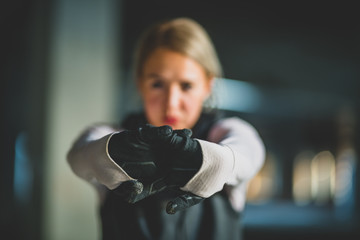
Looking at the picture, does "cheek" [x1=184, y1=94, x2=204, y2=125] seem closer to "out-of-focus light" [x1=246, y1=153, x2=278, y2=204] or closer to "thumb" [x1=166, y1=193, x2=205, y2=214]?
"thumb" [x1=166, y1=193, x2=205, y2=214]

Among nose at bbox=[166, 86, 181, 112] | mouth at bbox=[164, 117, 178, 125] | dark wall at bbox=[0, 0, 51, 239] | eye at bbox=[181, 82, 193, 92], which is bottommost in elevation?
dark wall at bbox=[0, 0, 51, 239]

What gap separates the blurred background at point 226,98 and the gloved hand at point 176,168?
1127 mm

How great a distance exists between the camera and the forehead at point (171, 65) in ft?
1.19

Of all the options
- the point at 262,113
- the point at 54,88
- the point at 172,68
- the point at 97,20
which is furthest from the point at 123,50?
the point at 172,68

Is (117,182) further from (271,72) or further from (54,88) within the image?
(271,72)

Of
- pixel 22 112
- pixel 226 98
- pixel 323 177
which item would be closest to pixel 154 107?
pixel 226 98

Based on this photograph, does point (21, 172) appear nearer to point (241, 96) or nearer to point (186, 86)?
point (241, 96)

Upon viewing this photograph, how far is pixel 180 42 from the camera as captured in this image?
0.39m

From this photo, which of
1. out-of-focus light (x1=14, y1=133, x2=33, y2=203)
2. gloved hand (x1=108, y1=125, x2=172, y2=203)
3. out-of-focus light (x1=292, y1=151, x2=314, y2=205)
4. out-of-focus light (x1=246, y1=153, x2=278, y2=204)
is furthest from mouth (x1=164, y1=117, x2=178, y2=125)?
out-of-focus light (x1=292, y1=151, x2=314, y2=205)

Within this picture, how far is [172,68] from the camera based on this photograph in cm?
36

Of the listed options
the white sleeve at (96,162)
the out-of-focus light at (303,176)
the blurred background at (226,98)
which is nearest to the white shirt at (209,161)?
the white sleeve at (96,162)

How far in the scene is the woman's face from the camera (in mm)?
359

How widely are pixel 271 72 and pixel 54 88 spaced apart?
134 centimetres

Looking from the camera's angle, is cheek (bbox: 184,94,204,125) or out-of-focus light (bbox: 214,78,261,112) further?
out-of-focus light (bbox: 214,78,261,112)
